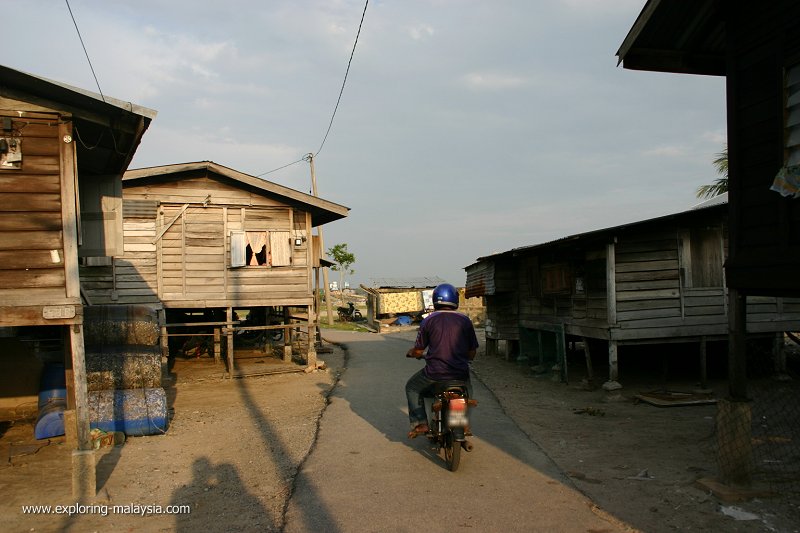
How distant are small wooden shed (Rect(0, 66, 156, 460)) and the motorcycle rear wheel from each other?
12.0 ft

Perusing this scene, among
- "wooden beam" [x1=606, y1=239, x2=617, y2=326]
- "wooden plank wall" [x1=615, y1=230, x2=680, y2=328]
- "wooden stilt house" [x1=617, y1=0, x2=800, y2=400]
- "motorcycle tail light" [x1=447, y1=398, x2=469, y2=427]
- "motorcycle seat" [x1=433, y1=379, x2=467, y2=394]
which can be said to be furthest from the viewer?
"wooden plank wall" [x1=615, y1=230, x2=680, y2=328]

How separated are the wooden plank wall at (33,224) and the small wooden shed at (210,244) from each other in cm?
860

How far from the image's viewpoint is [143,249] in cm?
1576

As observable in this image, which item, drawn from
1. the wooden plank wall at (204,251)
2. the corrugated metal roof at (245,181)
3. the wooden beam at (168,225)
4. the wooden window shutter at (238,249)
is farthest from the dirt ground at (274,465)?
the corrugated metal roof at (245,181)

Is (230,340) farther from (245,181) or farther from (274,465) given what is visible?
(274,465)

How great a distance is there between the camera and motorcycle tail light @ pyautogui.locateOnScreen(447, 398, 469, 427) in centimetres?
611

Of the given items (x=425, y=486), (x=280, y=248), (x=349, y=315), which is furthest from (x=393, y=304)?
(x=425, y=486)

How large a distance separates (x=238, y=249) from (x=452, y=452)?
11232mm

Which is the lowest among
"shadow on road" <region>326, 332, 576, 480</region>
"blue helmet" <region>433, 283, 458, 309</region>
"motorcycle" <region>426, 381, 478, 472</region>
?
"shadow on road" <region>326, 332, 576, 480</region>

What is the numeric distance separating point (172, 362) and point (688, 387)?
1397 cm

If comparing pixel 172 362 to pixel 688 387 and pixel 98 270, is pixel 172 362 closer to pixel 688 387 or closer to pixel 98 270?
pixel 98 270

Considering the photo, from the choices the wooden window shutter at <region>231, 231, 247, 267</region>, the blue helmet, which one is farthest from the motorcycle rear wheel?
the wooden window shutter at <region>231, 231, 247, 267</region>

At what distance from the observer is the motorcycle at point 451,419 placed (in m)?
6.13

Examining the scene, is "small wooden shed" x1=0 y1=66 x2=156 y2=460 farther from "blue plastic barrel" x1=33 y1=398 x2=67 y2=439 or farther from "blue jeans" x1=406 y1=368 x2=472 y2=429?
"blue jeans" x1=406 y1=368 x2=472 y2=429
